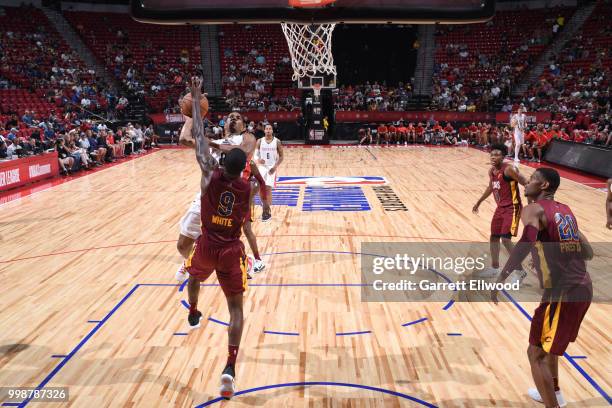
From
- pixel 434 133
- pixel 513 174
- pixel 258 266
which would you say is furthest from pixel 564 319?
pixel 434 133

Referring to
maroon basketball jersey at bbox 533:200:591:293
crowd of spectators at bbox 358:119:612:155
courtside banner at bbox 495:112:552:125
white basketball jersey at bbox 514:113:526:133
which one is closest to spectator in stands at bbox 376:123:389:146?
crowd of spectators at bbox 358:119:612:155

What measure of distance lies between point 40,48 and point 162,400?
25.7 m

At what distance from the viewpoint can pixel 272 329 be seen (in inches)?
191

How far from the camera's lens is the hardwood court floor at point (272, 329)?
382 cm

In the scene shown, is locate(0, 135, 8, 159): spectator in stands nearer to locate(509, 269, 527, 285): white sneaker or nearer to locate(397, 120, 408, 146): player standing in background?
locate(509, 269, 527, 285): white sneaker

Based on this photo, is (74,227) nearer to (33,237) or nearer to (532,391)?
(33,237)

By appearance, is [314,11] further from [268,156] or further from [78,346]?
[78,346]

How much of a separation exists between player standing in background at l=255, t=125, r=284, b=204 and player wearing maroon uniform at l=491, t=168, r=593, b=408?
5309 millimetres

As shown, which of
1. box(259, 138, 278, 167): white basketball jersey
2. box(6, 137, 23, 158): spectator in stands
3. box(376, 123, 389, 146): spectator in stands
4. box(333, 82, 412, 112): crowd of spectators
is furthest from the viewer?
box(333, 82, 412, 112): crowd of spectators

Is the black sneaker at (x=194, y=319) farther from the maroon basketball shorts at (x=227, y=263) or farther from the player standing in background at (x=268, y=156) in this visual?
the player standing in background at (x=268, y=156)

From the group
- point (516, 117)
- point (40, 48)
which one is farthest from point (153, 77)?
point (516, 117)

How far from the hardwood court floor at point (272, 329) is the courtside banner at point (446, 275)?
0.21 m

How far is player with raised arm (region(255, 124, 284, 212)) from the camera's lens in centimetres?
820

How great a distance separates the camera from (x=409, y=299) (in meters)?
5.64
